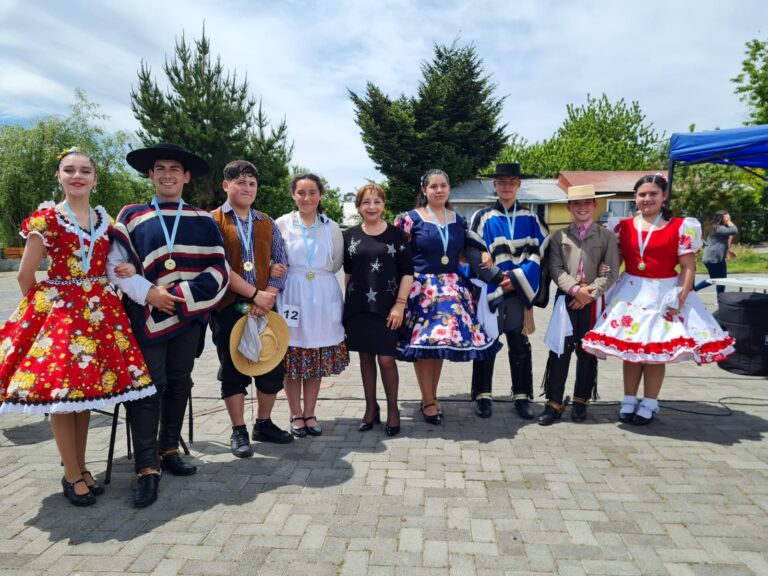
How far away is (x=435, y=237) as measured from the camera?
4402mm

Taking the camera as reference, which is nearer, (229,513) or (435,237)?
(229,513)

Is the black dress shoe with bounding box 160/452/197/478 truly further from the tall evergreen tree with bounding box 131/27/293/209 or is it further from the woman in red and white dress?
the tall evergreen tree with bounding box 131/27/293/209

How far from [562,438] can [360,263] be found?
218 centimetres

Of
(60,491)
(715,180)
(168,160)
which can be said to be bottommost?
(60,491)

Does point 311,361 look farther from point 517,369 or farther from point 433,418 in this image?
point 517,369

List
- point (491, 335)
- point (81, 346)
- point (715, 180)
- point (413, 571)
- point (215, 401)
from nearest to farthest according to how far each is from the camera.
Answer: point (413, 571), point (81, 346), point (491, 335), point (215, 401), point (715, 180)

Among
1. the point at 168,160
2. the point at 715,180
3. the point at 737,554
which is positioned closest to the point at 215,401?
the point at 168,160

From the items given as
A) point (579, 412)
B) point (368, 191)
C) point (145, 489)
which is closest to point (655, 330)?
point (579, 412)

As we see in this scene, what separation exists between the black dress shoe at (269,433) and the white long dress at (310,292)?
69 cm

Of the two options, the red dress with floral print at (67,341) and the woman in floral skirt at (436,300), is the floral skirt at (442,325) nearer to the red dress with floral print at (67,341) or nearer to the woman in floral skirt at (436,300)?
the woman in floral skirt at (436,300)

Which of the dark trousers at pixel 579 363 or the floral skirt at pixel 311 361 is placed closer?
the floral skirt at pixel 311 361

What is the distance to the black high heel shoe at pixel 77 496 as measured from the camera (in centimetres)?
315

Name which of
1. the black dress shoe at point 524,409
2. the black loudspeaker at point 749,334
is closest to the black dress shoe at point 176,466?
the black dress shoe at point 524,409

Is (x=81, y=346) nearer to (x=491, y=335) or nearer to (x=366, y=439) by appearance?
(x=366, y=439)
